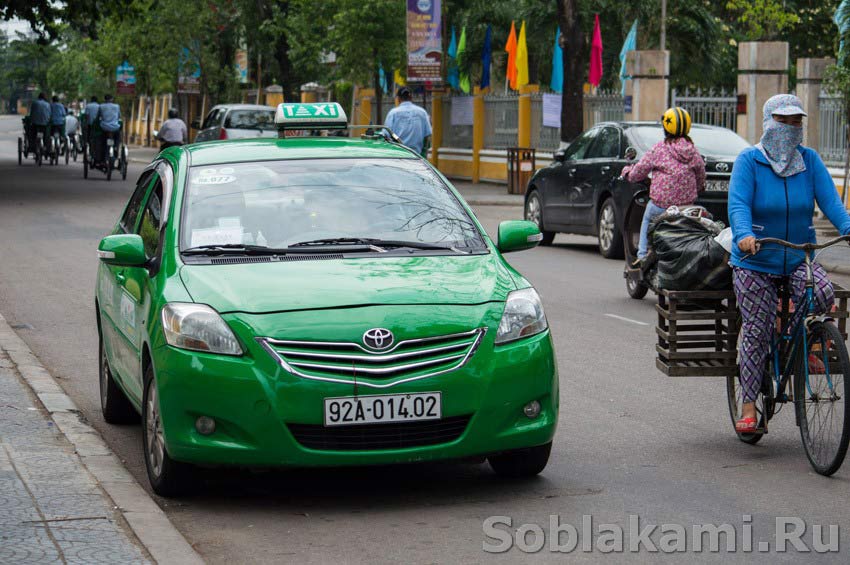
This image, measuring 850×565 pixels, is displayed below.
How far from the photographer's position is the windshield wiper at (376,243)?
700 centimetres

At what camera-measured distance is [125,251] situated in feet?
22.8

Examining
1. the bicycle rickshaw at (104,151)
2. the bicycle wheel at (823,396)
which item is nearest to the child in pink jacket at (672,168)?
the bicycle wheel at (823,396)

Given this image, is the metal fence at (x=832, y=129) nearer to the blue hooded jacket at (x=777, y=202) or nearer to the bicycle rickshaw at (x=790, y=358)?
the bicycle rickshaw at (x=790, y=358)

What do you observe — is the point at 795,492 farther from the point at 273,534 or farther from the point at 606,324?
the point at 606,324

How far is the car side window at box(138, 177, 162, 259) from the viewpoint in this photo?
7.29 meters

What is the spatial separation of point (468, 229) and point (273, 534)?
2.08 m

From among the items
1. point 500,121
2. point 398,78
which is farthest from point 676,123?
point 398,78

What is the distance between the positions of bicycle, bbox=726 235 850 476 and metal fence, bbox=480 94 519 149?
28900mm

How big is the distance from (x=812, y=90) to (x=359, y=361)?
2004 cm

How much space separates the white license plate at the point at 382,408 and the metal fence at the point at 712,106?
2195cm

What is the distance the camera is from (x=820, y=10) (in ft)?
169

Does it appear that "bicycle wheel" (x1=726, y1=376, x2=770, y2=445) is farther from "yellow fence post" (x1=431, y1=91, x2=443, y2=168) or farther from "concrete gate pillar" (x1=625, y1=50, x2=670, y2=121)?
"yellow fence post" (x1=431, y1=91, x2=443, y2=168)

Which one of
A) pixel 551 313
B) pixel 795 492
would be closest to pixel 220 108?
pixel 551 313

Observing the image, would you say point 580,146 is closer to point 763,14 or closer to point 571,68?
point 571,68
